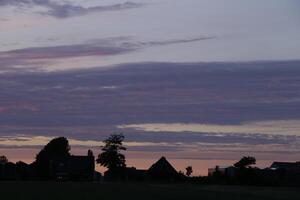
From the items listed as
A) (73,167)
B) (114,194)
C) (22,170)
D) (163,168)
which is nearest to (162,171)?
(163,168)

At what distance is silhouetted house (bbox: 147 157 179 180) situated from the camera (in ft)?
552

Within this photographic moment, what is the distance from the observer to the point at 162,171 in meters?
174

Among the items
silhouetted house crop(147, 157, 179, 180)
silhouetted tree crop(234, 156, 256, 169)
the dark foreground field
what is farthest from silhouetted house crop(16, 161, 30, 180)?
the dark foreground field

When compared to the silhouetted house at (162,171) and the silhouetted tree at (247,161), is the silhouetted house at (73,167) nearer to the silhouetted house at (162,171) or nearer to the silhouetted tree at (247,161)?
the silhouetted house at (162,171)

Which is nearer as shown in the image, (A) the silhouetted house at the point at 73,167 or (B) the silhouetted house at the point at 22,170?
(B) the silhouetted house at the point at 22,170

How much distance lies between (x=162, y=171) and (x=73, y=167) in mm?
21827

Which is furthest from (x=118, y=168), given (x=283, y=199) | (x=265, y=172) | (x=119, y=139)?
(x=283, y=199)

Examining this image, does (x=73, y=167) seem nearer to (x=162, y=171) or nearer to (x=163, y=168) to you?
(x=163, y=168)

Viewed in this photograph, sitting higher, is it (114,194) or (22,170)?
(22,170)

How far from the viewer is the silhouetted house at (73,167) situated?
17275cm

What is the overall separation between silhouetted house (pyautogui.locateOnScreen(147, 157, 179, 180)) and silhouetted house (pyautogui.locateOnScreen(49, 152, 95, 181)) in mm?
14148

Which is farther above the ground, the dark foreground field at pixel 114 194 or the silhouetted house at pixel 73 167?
the silhouetted house at pixel 73 167

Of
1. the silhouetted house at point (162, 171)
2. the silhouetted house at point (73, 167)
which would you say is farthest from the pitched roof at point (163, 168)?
the silhouetted house at point (73, 167)

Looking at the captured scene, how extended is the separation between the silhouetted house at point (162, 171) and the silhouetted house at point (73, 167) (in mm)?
14148
